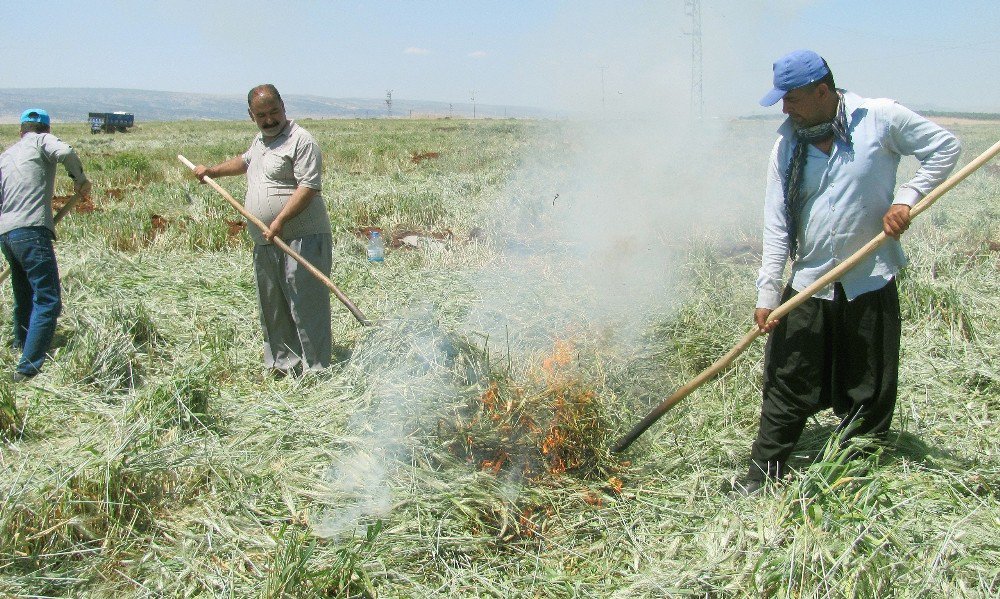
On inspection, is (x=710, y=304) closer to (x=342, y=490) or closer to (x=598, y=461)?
(x=598, y=461)

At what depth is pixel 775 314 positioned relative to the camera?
7.82ft

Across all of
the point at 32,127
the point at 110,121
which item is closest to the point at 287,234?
the point at 32,127

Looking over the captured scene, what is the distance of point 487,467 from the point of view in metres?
2.59

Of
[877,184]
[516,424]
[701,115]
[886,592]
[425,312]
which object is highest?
[701,115]

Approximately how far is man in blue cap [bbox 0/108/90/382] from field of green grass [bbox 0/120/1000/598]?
157 mm

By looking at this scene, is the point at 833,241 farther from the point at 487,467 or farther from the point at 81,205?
the point at 81,205

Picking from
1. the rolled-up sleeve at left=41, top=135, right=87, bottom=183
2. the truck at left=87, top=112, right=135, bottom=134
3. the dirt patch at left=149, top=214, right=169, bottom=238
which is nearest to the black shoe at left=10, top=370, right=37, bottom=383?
the rolled-up sleeve at left=41, top=135, right=87, bottom=183

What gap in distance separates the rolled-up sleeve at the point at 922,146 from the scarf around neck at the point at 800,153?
15 centimetres

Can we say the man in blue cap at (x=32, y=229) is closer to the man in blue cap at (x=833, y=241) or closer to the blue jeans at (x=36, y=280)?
the blue jeans at (x=36, y=280)

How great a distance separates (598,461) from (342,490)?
1.07 m

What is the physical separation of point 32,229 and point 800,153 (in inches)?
171

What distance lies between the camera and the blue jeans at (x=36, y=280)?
3949 millimetres

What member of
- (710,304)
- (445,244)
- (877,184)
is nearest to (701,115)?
(445,244)

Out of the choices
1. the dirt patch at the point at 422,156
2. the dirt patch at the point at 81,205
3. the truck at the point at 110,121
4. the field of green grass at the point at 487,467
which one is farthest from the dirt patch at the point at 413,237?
the truck at the point at 110,121
